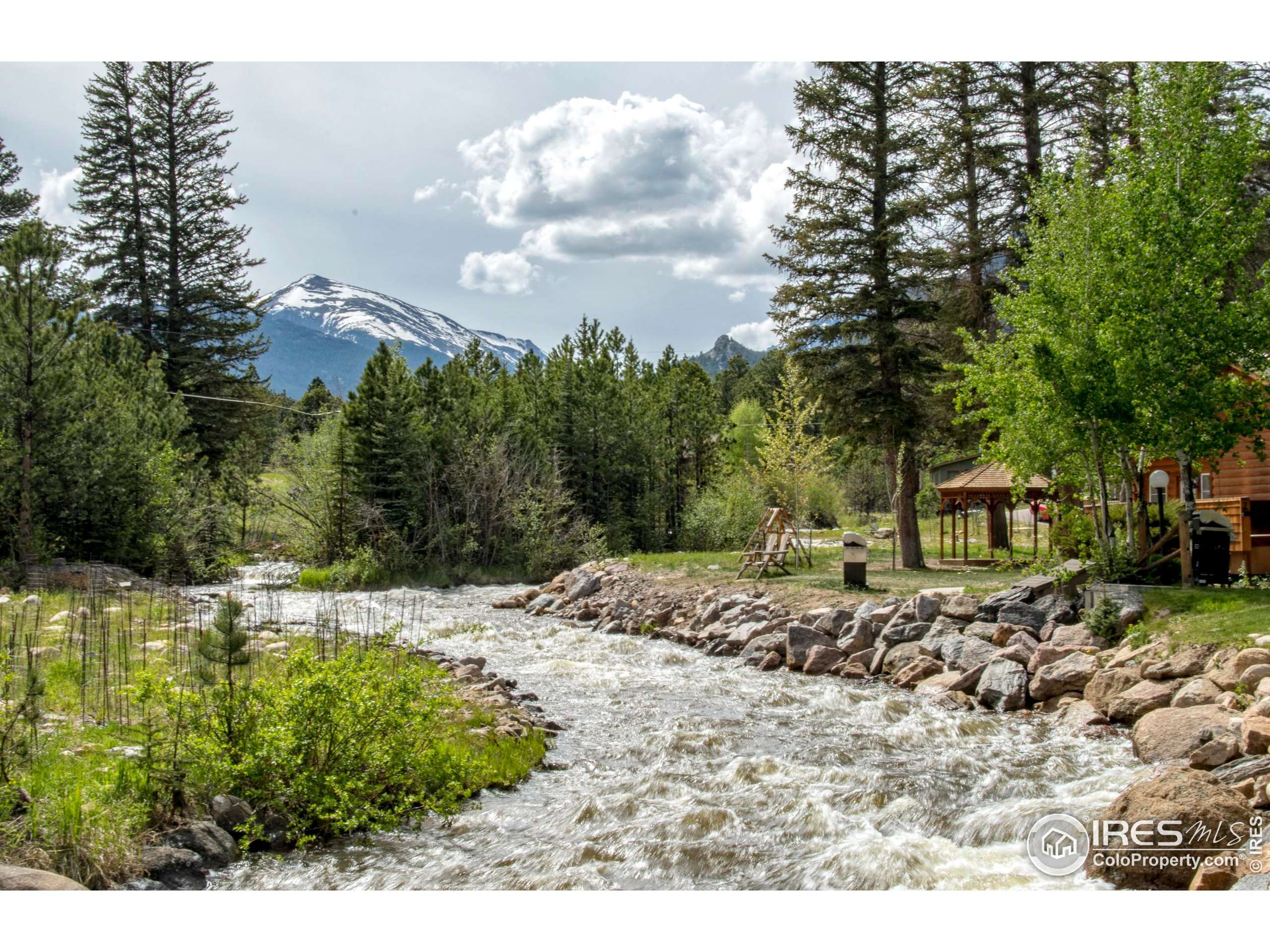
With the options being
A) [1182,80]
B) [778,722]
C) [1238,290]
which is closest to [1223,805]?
[778,722]

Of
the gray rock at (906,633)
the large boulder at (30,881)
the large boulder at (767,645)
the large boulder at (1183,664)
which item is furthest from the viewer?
the large boulder at (767,645)

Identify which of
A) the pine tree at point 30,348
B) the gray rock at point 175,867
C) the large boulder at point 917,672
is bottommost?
the large boulder at point 917,672

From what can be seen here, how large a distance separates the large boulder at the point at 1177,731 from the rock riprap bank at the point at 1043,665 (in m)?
0.01

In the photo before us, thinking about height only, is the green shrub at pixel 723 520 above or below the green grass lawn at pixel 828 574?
above

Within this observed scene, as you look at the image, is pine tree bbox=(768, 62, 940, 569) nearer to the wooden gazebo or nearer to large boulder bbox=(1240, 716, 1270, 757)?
the wooden gazebo

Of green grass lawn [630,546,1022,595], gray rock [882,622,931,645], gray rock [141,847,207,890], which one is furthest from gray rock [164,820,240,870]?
green grass lawn [630,546,1022,595]

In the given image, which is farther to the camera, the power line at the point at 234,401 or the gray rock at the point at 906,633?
the power line at the point at 234,401

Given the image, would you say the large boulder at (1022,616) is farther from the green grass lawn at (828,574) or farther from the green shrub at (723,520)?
the green shrub at (723,520)

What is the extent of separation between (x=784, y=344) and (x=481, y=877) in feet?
57.3

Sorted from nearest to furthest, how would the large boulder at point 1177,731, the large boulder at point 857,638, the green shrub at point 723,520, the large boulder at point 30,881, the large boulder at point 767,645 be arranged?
the large boulder at point 30,881 < the large boulder at point 1177,731 < the large boulder at point 857,638 < the large boulder at point 767,645 < the green shrub at point 723,520

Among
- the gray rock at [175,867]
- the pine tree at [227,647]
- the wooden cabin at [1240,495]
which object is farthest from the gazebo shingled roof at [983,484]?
the gray rock at [175,867]

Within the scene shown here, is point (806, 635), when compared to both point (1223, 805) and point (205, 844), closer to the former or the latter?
point (1223, 805)

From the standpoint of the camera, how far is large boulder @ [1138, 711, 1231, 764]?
750cm

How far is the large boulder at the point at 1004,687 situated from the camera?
10320mm
